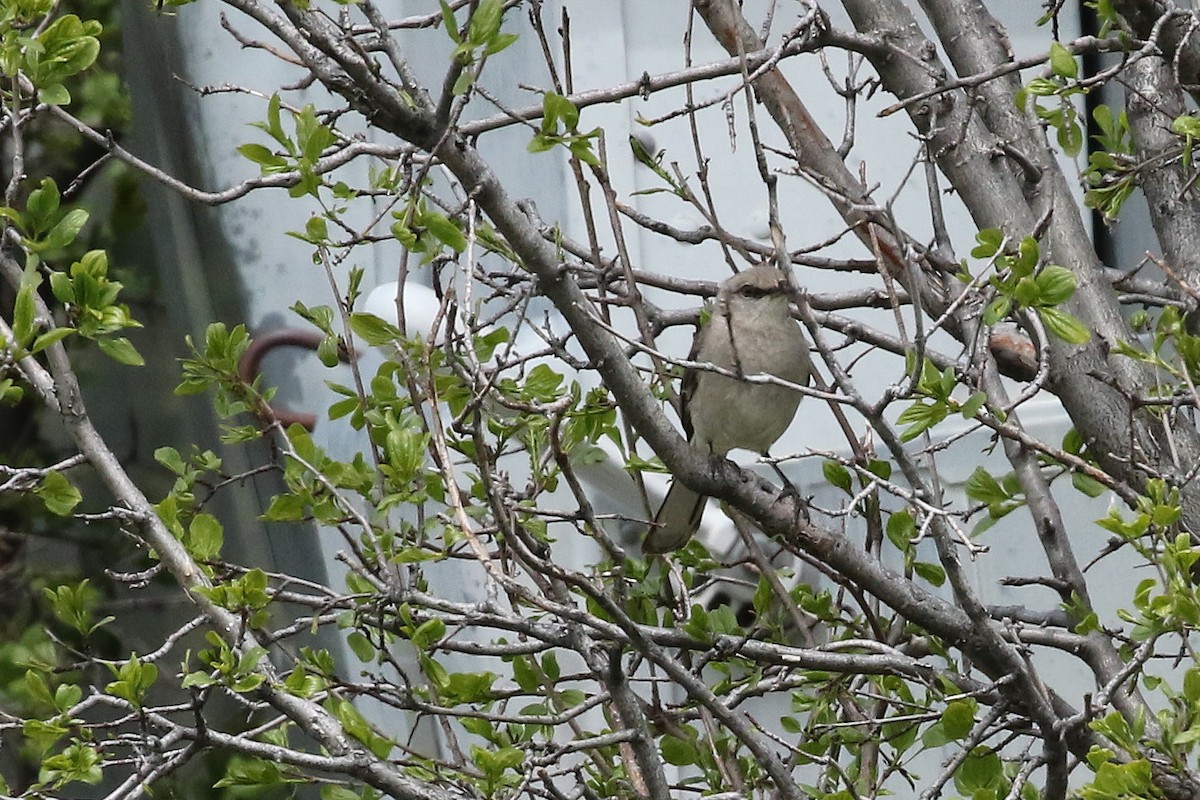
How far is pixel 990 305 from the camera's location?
195 cm

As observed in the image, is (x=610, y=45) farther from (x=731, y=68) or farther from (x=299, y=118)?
(x=299, y=118)

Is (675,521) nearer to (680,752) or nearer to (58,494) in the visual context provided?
(680,752)

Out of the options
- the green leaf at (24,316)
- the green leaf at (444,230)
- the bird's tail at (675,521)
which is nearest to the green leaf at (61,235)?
the green leaf at (24,316)

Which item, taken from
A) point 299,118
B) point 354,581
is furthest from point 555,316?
point 299,118

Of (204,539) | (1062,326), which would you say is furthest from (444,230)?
(1062,326)

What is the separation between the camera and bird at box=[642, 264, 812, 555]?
352 cm

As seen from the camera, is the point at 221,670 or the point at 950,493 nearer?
the point at 221,670

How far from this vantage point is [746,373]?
3578mm

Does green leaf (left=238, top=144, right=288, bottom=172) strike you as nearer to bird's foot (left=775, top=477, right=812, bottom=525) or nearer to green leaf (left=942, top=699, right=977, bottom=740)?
bird's foot (left=775, top=477, right=812, bottom=525)

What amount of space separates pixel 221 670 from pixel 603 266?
124cm

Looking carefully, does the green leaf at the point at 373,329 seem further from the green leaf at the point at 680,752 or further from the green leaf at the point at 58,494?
the green leaf at the point at 680,752

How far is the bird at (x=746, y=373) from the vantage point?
352 centimetres

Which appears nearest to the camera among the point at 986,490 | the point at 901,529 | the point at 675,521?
the point at 901,529

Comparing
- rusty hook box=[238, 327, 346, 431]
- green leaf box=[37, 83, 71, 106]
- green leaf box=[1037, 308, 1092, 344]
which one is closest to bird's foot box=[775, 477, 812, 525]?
A: green leaf box=[1037, 308, 1092, 344]
